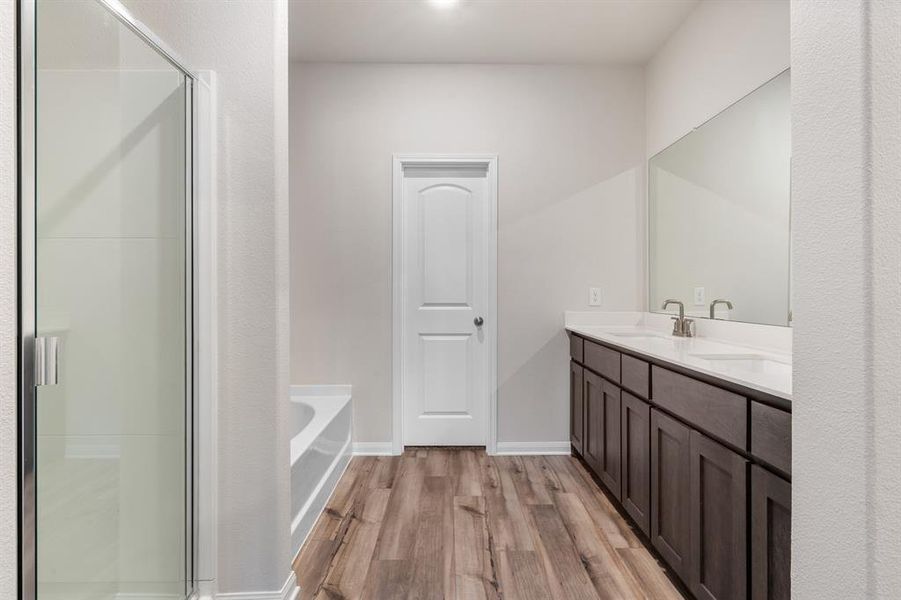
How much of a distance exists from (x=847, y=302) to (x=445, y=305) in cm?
268

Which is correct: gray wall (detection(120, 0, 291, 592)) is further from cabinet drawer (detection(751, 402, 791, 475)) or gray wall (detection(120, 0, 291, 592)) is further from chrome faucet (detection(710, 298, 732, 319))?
chrome faucet (detection(710, 298, 732, 319))

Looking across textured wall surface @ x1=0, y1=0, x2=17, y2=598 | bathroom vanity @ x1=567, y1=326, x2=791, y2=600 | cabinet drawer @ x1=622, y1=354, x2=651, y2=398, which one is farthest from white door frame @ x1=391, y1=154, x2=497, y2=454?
textured wall surface @ x1=0, y1=0, x2=17, y2=598

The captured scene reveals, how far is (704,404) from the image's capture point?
155cm

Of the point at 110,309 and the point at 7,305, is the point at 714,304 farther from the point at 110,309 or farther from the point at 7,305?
the point at 7,305

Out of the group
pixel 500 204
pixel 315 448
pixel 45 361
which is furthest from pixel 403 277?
pixel 45 361

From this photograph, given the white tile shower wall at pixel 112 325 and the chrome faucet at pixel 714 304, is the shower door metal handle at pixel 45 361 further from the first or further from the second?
the chrome faucet at pixel 714 304

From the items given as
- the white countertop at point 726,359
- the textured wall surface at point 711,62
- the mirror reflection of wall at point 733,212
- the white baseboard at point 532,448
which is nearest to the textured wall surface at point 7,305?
the white countertop at point 726,359

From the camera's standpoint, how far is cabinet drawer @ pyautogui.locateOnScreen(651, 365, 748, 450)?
1362 millimetres

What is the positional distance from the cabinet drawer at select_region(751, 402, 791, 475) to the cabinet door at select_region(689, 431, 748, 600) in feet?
0.32

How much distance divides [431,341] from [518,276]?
0.76m

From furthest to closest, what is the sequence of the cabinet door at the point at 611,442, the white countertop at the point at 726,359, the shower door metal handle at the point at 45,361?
the cabinet door at the point at 611,442 < the white countertop at the point at 726,359 < the shower door metal handle at the point at 45,361

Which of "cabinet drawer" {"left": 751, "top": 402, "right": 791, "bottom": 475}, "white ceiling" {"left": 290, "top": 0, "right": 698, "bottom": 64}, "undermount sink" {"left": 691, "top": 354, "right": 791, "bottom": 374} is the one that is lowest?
"cabinet drawer" {"left": 751, "top": 402, "right": 791, "bottom": 475}

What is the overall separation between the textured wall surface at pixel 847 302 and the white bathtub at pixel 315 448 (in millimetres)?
1782

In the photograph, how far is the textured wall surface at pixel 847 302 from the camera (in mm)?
796
